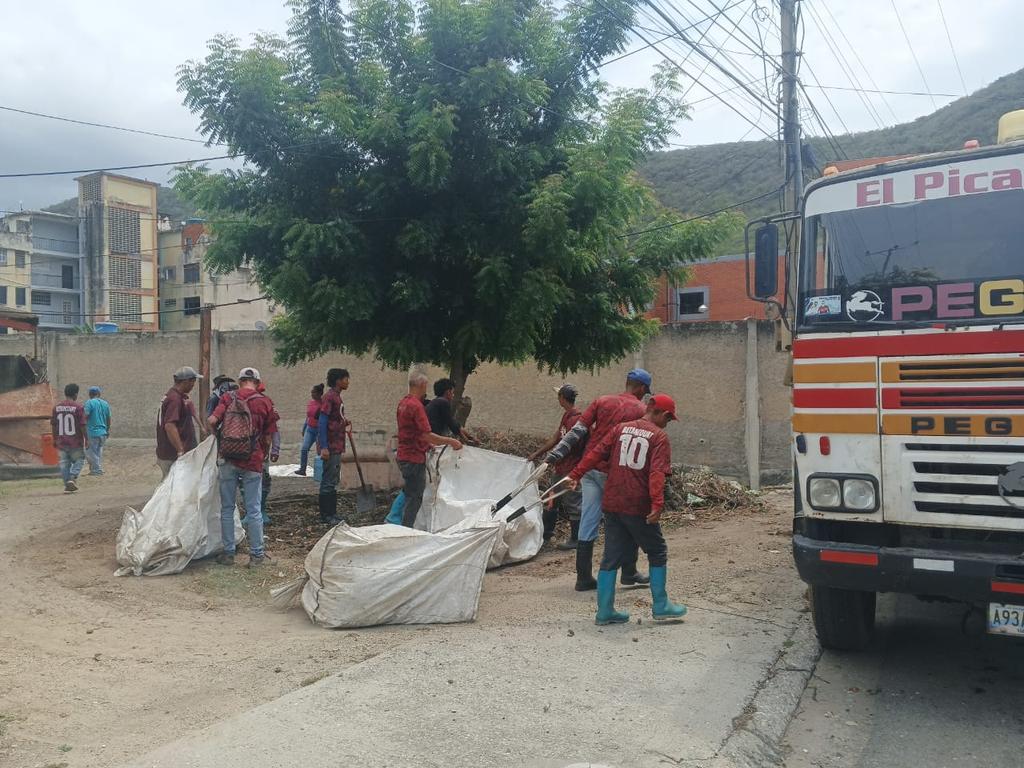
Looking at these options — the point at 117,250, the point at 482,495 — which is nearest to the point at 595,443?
the point at 482,495

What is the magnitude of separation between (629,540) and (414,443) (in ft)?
8.77

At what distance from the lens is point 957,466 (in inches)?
180

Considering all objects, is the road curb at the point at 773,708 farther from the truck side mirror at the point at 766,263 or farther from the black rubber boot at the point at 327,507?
the black rubber boot at the point at 327,507

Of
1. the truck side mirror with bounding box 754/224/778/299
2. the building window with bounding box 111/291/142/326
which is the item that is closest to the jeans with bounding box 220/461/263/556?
the truck side mirror with bounding box 754/224/778/299

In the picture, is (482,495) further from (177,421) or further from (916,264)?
(916,264)

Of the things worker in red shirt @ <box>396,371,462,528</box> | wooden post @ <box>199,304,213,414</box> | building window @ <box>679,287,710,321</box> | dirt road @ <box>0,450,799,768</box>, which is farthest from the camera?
building window @ <box>679,287,710,321</box>

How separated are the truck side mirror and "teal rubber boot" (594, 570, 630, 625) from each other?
2.10m

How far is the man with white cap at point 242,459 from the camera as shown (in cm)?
774

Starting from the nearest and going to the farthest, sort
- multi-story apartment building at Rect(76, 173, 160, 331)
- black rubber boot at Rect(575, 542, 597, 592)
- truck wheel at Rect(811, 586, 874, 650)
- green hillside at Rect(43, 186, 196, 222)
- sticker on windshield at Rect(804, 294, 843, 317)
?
sticker on windshield at Rect(804, 294, 843, 317), truck wheel at Rect(811, 586, 874, 650), black rubber boot at Rect(575, 542, 597, 592), multi-story apartment building at Rect(76, 173, 160, 331), green hillside at Rect(43, 186, 196, 222)

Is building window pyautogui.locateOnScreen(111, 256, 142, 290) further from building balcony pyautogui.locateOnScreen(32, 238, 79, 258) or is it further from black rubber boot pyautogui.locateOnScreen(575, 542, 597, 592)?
black rubber boot pyautogui.locateOnScreen(575, 542, 597, 592)

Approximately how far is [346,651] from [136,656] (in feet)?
4.52

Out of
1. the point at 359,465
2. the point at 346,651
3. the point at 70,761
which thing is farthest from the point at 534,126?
the point at 70,761

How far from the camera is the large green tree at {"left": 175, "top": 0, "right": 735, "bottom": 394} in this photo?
29.2 ft

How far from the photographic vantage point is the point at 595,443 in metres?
6.96
